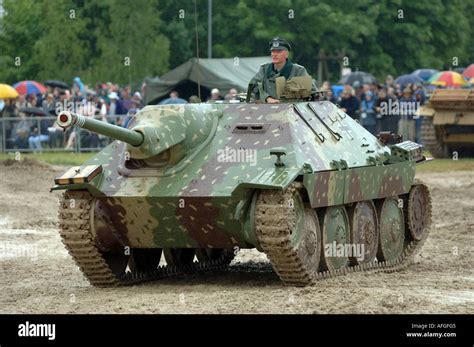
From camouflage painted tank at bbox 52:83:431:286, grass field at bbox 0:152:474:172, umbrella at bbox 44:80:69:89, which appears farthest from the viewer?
umbrella at bbox 44:80:69:89

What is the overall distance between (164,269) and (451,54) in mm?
45417

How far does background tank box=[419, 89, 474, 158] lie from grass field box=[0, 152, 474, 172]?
385 millimetres

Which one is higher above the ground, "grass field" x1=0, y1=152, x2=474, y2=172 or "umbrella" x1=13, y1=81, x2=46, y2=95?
"umbrella" x1=13, y1=81, x2=46, y2=95

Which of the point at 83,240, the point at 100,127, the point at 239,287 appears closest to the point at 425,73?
the point at 239,287

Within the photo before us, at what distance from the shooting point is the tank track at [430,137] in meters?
35.8

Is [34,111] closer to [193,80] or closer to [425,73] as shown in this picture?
[193,80]

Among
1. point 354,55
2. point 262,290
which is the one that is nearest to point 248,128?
point 262,290

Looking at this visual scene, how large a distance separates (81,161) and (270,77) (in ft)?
50.3

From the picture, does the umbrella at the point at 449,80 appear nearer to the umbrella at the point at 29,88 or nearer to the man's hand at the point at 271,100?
the umbrella at the point at 29,88

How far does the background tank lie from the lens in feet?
113

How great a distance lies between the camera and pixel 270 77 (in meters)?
18.9

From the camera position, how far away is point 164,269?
18469mm

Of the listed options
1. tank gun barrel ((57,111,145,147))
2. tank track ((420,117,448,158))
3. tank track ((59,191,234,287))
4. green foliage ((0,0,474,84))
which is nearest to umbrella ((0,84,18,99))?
green foliage ((0,0,474,84))

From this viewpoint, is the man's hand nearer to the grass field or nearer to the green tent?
the grass field
